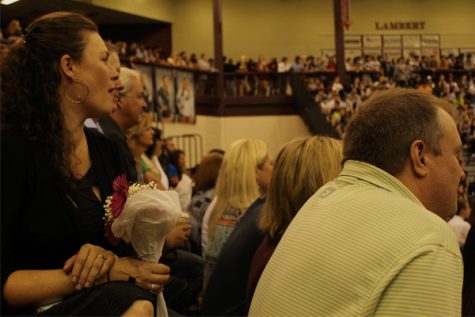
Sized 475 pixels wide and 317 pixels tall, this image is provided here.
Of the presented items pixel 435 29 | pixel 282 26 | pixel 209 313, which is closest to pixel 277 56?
pixel 282 26

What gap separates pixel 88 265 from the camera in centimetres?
169

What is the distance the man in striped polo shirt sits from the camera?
1412mm

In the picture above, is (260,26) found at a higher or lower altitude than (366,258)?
higher

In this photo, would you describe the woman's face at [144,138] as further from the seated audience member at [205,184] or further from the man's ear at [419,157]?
the man's ear at [419,157]

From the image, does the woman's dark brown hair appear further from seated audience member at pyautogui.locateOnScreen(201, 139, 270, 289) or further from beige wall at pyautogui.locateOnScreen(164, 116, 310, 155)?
beige wall at pyautogui.locateOnScreen(164, 116, 310, 155)

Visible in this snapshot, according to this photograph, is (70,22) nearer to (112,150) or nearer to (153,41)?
(112,150)

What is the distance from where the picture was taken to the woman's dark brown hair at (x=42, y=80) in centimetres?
184

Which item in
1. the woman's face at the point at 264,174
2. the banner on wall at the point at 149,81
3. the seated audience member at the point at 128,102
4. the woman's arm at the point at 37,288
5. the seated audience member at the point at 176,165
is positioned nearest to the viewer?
the woman's arm at the point at 37,288

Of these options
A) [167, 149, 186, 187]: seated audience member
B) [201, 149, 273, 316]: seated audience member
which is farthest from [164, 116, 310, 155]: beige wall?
[201, 149, 273, 316]: seated audience member

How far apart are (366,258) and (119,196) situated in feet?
2.02

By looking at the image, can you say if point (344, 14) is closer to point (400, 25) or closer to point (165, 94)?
point (400, 25)

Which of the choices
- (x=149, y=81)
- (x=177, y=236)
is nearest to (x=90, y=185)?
(x=177, y=236)

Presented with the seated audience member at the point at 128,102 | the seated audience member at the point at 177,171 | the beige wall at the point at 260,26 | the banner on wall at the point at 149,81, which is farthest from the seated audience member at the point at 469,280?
the beige wall at the point at 260,26

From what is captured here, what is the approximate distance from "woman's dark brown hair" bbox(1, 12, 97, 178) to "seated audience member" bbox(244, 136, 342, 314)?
931 millimetres
